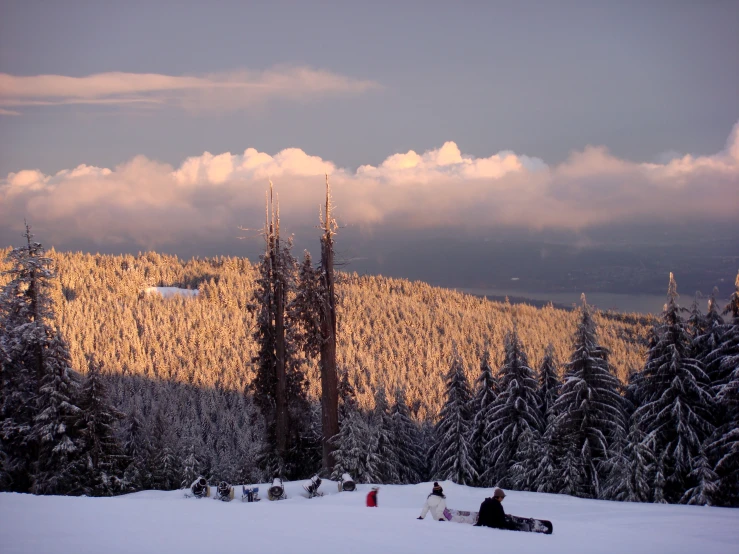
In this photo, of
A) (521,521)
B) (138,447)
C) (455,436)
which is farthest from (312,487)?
(138,447)

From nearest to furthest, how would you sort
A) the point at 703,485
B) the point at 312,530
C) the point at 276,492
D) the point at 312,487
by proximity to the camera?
the point at 312,530 → the point at 276,492 → the point at 312,487 → the point at 703,485

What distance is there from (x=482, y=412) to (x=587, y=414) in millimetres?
7834

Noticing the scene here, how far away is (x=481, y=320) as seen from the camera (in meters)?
196

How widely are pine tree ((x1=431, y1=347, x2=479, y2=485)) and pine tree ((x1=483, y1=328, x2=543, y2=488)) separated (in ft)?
4.15

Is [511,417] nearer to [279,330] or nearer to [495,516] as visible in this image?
[279,330]

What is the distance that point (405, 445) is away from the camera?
121 ft

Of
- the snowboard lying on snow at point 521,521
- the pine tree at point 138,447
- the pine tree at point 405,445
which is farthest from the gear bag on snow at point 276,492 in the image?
the pine tree at point 138,447

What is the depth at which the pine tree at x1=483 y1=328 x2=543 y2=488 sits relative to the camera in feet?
96.2

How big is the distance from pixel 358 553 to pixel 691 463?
17314 mm

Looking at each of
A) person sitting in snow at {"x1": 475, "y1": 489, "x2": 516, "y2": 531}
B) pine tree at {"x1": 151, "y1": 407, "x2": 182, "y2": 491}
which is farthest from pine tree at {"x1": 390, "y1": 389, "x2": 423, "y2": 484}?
person sitting in snow at {"x1": 475, "y1": 489, "x2": 516, "y2": 531}

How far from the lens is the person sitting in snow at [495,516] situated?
12039 mm

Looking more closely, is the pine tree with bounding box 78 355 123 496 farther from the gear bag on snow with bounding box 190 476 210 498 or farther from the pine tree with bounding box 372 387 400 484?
the pine tree with bounding box 372 387 400 484

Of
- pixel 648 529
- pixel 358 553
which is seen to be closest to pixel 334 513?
pixel 358 553

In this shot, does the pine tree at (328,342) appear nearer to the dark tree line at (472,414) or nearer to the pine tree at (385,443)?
the dark tree line at (472,414)
